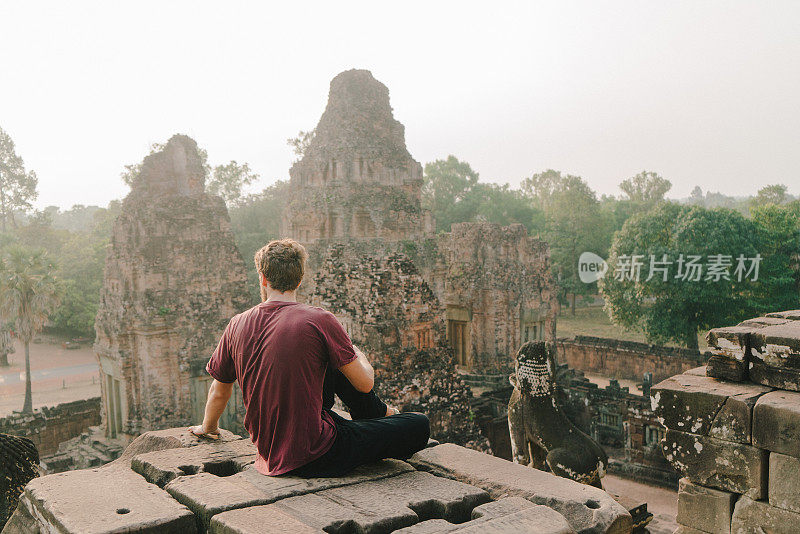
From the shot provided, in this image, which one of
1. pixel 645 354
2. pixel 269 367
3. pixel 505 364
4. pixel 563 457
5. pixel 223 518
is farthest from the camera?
pixel 645 354

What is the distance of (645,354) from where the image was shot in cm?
2078

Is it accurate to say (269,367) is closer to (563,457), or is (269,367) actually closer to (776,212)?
(563,457)

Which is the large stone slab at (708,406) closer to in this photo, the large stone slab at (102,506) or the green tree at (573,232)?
the large stone slab at (102,506)

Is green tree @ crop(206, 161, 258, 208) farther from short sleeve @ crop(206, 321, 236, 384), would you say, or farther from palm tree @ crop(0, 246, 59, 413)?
short sleeve @ crop(206, 321, 236, 384)

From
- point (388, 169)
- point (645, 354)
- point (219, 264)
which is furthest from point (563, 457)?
point (645, 354)

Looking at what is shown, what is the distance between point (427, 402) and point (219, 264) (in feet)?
23.1

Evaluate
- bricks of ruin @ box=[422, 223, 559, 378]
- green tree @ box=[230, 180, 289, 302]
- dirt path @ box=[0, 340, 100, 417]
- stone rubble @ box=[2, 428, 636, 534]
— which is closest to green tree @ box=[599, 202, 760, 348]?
bricks of ruin @ box=[422, 223, 559, 378]

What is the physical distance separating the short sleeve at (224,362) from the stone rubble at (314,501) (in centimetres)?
49

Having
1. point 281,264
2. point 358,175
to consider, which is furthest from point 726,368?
point 358,175

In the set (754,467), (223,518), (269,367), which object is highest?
→ (269,367)

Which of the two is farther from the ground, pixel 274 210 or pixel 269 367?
pixel 274 210

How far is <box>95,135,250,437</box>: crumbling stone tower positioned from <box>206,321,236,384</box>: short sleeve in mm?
9695

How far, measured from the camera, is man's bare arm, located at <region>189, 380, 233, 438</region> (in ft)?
10.5

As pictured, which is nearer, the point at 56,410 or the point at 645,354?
the point at 56,410
